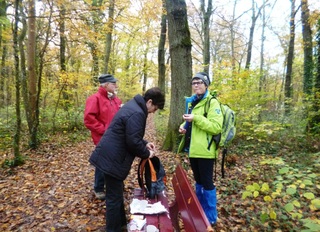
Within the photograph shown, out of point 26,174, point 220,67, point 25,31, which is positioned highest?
point 25,31

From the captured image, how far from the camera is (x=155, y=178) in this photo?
3.17 meters

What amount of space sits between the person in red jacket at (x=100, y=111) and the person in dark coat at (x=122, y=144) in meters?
1.30

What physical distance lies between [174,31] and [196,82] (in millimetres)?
3465

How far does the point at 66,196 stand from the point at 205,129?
318cm

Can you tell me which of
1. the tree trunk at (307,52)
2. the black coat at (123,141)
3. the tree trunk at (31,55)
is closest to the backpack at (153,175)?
the black coat at (123,141)

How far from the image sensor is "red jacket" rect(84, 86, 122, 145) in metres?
3.98

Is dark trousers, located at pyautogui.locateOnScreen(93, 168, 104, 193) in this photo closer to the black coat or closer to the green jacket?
the black coat

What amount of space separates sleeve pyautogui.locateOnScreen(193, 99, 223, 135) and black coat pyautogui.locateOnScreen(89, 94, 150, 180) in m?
0.81

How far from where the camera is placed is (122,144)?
105 inches

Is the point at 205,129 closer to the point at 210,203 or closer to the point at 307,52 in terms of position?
the point at 210,203

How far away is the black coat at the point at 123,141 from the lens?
8.45 feet

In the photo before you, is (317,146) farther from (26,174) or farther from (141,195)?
(26,174)

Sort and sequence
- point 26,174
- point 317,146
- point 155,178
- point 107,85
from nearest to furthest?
1. point 155,178
2. point 107,85
3. point 26,174
4. point 317,146

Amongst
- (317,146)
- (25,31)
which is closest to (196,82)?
(317,146)
